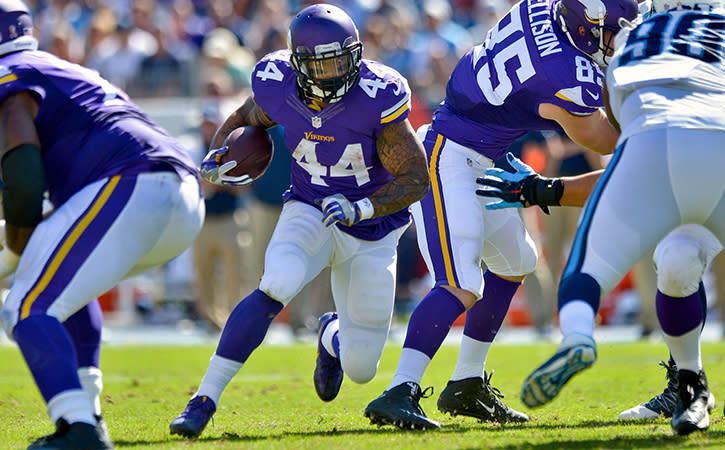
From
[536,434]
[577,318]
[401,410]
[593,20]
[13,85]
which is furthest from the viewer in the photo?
[593,20]

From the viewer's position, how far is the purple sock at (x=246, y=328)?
4.15 meters

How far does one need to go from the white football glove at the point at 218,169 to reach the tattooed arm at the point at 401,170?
24.1 inches

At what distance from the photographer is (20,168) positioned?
3.53 metres

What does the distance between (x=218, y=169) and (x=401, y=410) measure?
1245 mm

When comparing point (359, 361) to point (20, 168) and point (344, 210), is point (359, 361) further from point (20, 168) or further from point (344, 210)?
point (20, 168)

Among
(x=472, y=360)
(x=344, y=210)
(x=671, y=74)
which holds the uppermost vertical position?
(x=671, y=74)

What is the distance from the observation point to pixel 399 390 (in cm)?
435

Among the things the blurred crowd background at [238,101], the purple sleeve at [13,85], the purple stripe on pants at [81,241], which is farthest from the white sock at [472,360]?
the blurred crowd background at [238,101]

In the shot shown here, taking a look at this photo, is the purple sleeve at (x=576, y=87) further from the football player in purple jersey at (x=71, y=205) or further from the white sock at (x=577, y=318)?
the football player in purple jersey at (x=71, y=205)

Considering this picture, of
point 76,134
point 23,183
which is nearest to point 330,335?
point 76,134

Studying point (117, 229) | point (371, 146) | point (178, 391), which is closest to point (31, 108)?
point (117, 229)

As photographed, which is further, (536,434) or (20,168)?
(536,434)

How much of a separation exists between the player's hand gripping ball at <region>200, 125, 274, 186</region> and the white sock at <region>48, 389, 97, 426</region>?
1261mm

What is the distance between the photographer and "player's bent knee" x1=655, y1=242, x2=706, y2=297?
12.7ft
